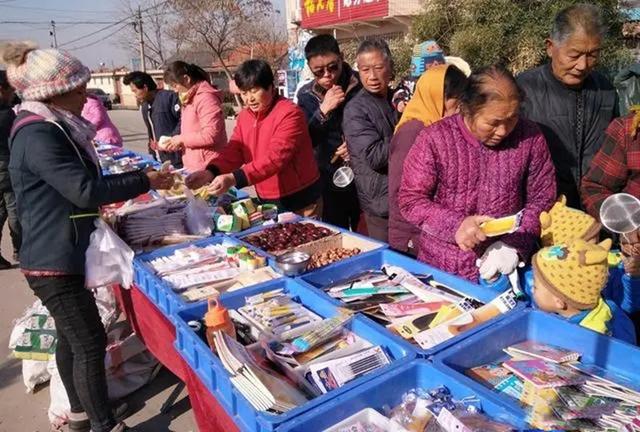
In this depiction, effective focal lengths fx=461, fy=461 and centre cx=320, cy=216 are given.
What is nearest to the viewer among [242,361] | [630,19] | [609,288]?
[242,361]

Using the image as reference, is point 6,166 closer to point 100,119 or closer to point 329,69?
point 100,119

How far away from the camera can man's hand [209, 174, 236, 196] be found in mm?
2385

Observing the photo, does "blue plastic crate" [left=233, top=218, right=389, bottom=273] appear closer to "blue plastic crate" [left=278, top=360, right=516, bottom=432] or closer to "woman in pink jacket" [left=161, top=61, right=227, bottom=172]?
"blue plastic crate" [left=278, top=360, right=516, bottom=432]

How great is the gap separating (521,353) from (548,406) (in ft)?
0.98

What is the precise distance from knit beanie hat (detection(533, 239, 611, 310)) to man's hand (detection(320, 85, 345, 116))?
1672mm

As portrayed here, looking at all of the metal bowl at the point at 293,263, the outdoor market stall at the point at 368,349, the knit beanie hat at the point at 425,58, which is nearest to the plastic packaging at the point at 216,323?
the outdoor market stall at the point at 368,349

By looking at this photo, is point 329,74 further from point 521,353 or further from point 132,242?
point 521,353

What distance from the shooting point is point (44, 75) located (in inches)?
68.5

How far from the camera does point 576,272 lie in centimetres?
136

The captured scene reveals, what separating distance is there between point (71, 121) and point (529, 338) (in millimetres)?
1850

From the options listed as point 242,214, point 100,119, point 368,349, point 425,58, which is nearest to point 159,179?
point 242,214

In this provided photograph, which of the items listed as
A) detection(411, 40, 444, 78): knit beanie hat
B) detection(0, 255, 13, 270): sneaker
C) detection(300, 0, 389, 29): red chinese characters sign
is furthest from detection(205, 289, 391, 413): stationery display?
detection(300, 0, 389, 29): red chinese characters sign

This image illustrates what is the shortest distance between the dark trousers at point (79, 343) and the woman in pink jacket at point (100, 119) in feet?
10.5

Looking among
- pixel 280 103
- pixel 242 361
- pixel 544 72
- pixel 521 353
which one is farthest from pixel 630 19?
pixel 242 361
